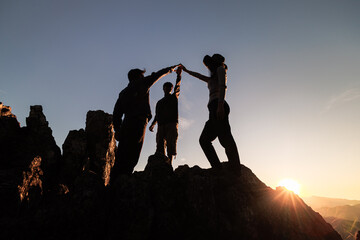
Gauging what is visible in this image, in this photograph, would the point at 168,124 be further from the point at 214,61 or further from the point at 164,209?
the point at 164,209

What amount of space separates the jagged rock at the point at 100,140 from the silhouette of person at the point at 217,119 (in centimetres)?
860

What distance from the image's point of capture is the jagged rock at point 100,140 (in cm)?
1197

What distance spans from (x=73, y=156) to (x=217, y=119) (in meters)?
10.5

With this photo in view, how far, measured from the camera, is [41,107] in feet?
44.4

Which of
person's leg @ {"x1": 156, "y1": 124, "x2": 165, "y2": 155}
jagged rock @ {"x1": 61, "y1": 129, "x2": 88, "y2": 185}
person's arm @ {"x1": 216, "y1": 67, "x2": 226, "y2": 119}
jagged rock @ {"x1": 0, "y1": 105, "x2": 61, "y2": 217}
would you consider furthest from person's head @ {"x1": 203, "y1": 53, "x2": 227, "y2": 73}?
jagged rock @ {"x1": 61, "y1": 129, "x2": 88, "y2": 185}

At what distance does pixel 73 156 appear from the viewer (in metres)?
11.9

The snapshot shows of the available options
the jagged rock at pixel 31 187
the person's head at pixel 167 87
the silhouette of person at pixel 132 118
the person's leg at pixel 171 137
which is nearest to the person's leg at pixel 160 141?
the person's leg at pixel 171 137

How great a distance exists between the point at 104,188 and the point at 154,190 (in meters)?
1.14

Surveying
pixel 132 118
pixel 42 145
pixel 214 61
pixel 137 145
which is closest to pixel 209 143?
pixel 137 145

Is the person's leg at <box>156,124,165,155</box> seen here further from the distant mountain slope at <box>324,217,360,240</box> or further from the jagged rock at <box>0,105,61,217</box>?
the distant mountain slope at <box>324,217,360,240</box>

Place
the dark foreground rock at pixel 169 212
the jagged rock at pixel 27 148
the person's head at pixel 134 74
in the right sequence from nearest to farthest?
the dark foreground rock at pixel 169 212
the person's head at pixel 134 74
the jagged rock at pixel 27 148

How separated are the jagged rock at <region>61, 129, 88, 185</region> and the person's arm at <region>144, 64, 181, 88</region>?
27.4 ft

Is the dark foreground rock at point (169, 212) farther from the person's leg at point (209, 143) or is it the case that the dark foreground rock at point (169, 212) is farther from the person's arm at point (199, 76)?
the person's arm at point (199, 76)

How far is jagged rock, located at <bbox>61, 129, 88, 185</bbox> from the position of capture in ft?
38.3
